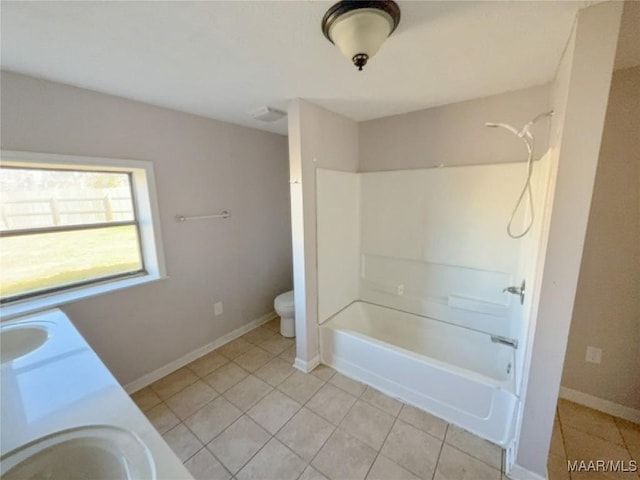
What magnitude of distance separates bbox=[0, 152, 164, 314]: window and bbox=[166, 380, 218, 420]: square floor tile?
93 centimetres

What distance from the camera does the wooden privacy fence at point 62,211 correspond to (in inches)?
61.6

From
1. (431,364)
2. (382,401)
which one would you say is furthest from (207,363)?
(431,364)

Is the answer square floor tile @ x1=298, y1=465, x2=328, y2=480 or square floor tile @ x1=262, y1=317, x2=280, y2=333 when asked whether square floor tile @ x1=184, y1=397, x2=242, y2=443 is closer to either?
square floor tile @ x1=298, y1=465, x2=328, y2=480

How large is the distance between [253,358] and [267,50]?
2.38m

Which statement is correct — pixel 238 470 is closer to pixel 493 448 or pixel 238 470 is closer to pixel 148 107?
pixel 493 448

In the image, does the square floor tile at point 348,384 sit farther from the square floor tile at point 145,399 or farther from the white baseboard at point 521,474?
the square floor tile at point 145,399

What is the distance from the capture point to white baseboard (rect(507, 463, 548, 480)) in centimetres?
133

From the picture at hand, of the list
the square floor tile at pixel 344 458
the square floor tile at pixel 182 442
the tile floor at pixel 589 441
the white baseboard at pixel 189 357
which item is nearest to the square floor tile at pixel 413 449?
the square floor tile at pixel 344 458

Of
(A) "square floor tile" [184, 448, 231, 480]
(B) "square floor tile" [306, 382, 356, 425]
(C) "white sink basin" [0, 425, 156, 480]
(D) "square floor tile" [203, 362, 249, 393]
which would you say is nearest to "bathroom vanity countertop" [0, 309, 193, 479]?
(C) "white sink basin" [0, 425, 156, 480]

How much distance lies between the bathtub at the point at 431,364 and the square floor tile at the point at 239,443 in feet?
2.64

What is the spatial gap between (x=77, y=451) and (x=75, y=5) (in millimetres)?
1491

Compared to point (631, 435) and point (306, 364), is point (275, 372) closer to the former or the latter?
point (306, 364)

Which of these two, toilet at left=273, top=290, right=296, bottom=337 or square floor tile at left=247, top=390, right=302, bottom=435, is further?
toilet at left=273, top=290, right=296, bottom=337

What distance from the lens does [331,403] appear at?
1.90m
